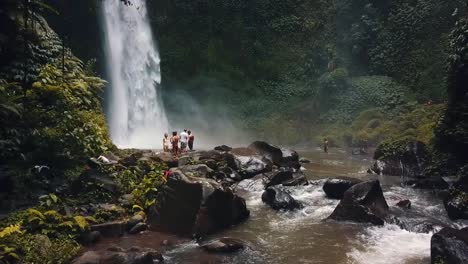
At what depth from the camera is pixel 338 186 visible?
48.0 feet

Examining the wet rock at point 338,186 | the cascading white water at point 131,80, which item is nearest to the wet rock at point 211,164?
the wet rock at point 338,186

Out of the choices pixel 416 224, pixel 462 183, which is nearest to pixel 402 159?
pixel 462 183

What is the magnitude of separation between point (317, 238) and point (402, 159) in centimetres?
1046

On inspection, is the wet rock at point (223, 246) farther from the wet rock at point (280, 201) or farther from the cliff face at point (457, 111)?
the cliff face at point (457, 111)

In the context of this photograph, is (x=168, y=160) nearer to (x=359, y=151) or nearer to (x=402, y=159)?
(x=402, y=159)

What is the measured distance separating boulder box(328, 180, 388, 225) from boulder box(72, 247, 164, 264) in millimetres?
5875

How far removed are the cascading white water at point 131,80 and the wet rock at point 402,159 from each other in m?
17.7

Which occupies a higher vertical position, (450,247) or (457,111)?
(457,111)

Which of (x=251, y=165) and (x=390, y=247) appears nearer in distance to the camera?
(x=390, y=247)

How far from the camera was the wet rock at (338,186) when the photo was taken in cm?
1452

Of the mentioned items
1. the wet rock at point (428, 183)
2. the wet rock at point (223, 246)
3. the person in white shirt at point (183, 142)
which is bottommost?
the wet rock at point (223, 246)

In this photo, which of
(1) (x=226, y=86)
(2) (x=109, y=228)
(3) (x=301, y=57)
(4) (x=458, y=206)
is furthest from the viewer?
(3) (x=301, y=57)

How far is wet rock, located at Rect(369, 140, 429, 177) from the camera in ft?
60.7

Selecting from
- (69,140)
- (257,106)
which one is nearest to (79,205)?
(69,140)
